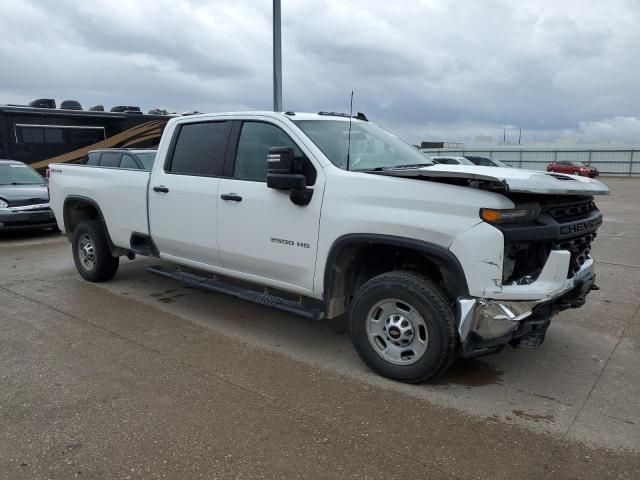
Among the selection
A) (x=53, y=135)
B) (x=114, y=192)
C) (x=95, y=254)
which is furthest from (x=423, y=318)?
(x=53, y=135)

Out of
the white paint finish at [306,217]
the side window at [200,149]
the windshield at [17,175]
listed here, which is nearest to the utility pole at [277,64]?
the windshield at [17,175]

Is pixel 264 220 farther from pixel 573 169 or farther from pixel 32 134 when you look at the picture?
pixel 573 169

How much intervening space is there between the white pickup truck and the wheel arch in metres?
0.01

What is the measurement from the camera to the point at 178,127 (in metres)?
5.43

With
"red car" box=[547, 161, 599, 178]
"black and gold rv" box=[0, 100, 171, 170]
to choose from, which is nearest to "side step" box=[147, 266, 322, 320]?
"black and gold rv" box=[0, 100, 171, 170]

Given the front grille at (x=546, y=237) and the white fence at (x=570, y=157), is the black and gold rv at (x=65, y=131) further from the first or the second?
the white fence at (x=570, y=157)

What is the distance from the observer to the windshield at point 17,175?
36.1 ft

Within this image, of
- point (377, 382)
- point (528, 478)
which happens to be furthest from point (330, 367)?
point (528, 478)

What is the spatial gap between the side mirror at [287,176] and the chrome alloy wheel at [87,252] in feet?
11.2

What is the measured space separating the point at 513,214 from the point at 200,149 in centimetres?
302

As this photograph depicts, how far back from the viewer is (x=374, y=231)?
3740 mm

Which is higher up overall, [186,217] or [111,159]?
[111,159]

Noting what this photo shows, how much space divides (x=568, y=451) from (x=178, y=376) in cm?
264

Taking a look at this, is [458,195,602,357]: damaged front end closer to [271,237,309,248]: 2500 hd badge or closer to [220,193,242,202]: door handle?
[271,237,309,248]: 2500 hd badge
